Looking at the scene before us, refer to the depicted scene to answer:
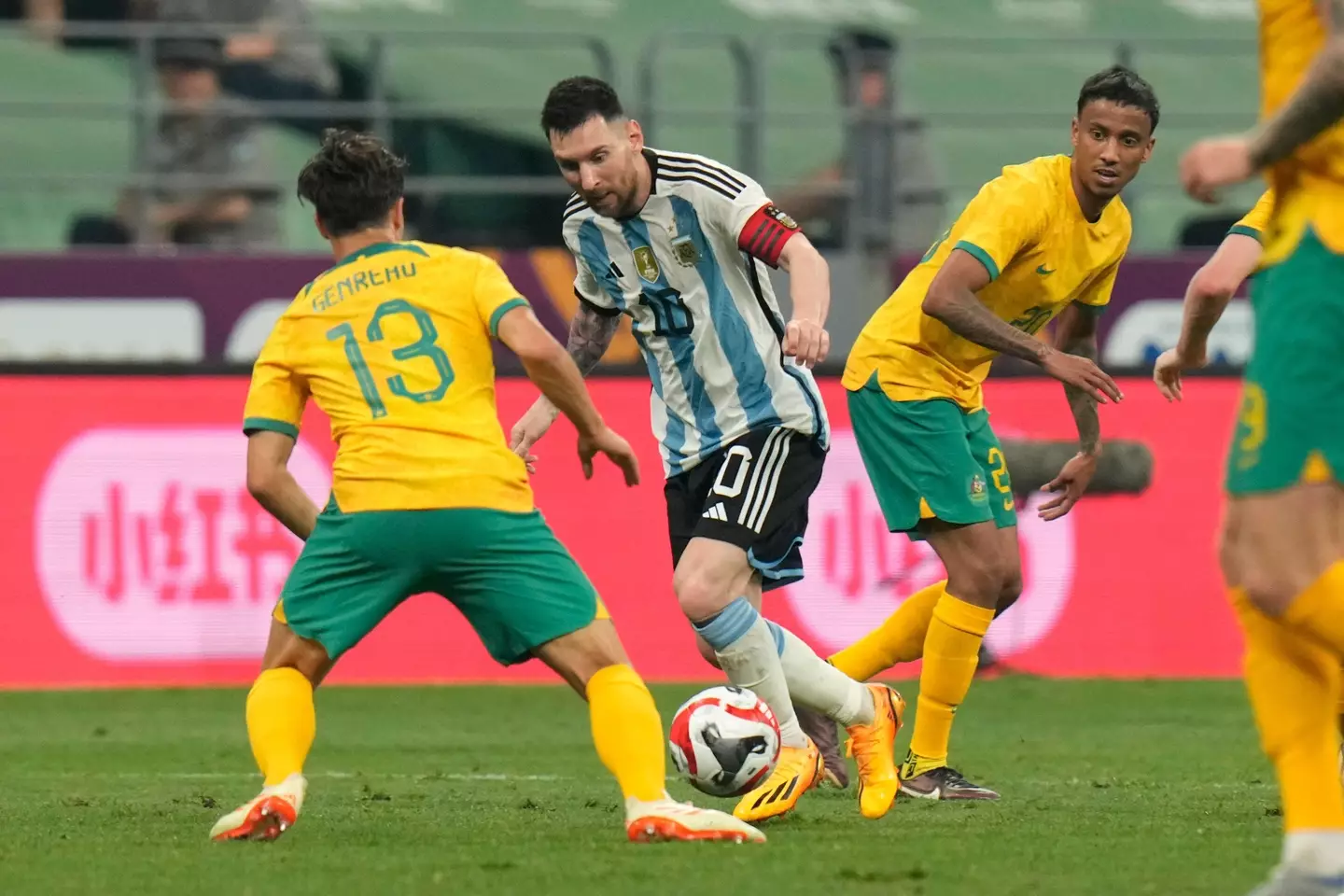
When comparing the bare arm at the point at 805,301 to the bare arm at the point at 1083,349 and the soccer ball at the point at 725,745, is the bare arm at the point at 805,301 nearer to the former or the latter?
the soccer ball at the point at 725,745

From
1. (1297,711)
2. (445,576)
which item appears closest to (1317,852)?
(1297,711)

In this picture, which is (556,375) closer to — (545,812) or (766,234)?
(766,234)

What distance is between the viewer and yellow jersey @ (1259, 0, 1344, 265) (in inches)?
167

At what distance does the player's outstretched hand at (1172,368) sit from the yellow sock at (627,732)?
1800mm

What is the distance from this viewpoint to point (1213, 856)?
5188 mm

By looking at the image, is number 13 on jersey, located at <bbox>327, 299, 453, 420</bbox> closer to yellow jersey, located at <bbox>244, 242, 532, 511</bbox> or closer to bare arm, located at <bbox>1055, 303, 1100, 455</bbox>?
yellow jersey, located at <bbox>244, 242, 532, 511</bbox>

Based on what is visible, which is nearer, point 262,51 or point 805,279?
point 805,279

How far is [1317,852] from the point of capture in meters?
4.20

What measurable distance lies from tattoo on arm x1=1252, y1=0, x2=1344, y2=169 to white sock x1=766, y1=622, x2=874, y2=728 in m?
2.55

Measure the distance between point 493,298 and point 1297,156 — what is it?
6.24ft

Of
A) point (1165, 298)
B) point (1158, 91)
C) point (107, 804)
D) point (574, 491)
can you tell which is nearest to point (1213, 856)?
point (107, 804)

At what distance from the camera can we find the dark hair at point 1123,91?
6.56 meters

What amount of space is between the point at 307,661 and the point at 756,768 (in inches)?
49.1

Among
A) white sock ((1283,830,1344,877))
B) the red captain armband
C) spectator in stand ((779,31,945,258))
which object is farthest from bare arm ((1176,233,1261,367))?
spectator in stand ((779,31,945,258))
